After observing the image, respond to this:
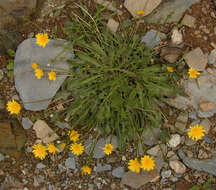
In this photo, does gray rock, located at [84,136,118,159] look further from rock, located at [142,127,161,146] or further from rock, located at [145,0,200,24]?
rock, located at [145,0,200,24]

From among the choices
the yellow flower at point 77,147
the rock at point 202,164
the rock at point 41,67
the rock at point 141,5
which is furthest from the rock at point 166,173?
the rock at point 141,5

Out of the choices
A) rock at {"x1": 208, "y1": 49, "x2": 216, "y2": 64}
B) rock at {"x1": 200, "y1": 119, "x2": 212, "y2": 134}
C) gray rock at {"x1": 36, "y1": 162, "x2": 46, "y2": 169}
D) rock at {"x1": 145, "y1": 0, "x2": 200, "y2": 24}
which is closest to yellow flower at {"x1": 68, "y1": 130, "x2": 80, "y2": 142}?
gray rock at {"x1": 36, "y1": 162, "x2": 46, "y2": 169}

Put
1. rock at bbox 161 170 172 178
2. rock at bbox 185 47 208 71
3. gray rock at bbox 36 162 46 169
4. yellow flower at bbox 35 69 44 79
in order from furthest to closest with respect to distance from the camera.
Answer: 1. gray rock at bbox 36 162 46 169
2. rock at bbox 161 170 172 178
3. rock at bbox 185 47 208 71
4. yellow flower at bbox 35 69 44 79

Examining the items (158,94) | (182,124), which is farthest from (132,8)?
(182,124)

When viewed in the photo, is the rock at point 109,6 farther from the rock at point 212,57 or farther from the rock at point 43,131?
the rock at point 43,131

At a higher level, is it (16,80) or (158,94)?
(158,94)

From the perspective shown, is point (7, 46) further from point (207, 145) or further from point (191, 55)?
point (207, 145)
